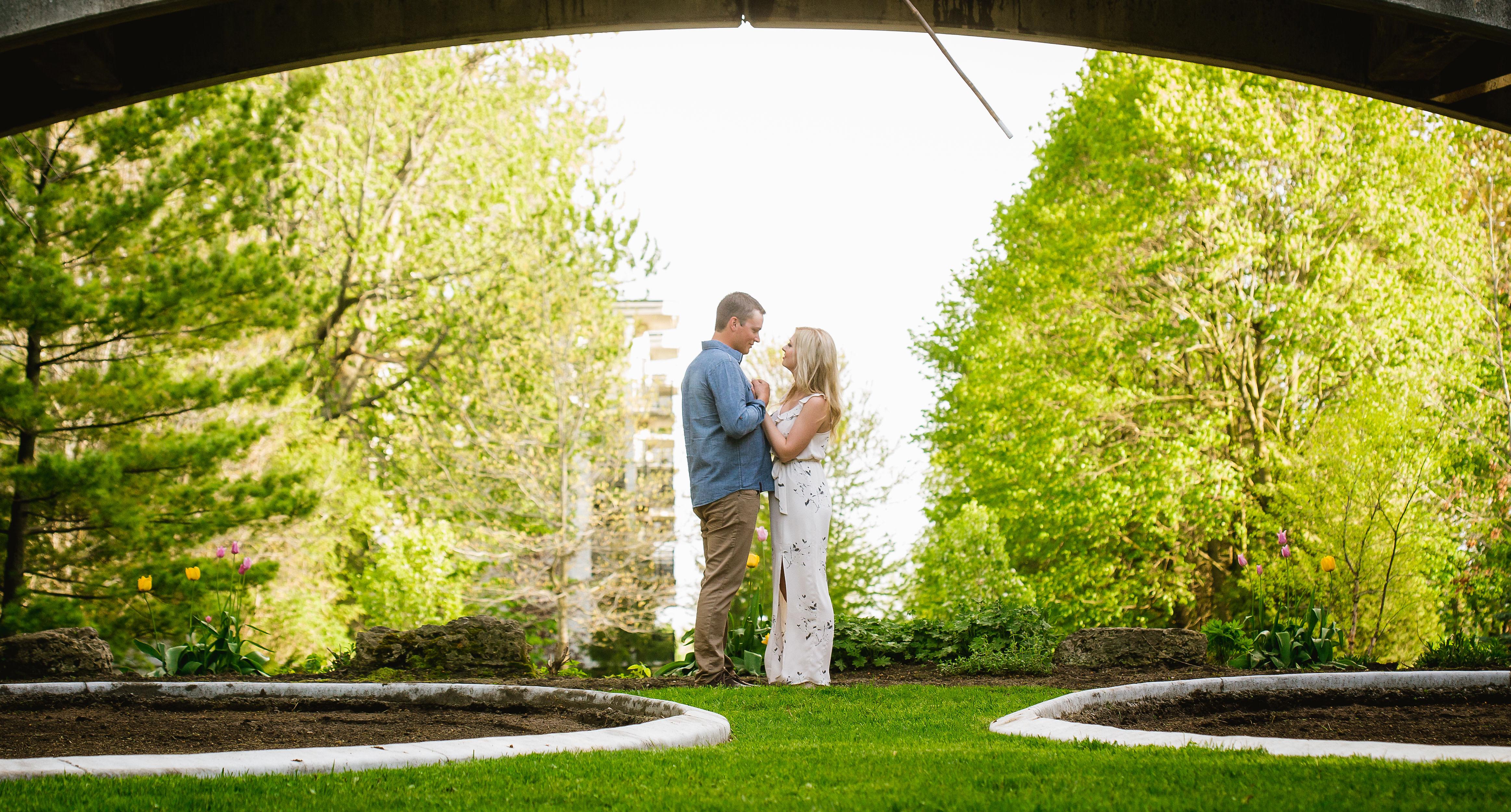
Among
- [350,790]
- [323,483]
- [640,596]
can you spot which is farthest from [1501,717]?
[640,596]

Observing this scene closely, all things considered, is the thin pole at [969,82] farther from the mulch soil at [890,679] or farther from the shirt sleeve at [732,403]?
the mulch soil at [890,679]

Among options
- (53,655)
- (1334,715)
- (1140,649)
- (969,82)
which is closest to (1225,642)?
(1140,649)

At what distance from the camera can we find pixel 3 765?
3.28 meters

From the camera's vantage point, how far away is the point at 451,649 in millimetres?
7527

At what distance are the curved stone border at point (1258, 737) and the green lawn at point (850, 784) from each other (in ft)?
0.57

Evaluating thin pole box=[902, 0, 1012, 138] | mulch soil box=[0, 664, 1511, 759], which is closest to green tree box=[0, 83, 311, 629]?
mulch soil box=[0, 664, 1511, 759]

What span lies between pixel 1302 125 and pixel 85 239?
54.6 ft

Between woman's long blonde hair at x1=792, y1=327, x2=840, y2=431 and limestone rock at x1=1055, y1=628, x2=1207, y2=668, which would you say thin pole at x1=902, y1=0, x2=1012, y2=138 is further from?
limestone rock at x1=1055, y1=628, x2=1207, y2=668

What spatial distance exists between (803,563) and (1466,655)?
509 cm

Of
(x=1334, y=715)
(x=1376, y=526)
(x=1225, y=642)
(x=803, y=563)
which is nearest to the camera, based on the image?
(x=1334, y=715)

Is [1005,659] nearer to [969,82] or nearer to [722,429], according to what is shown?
[722,429]

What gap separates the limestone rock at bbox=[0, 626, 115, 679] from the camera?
7.34 meters

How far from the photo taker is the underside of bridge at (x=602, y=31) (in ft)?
20.0

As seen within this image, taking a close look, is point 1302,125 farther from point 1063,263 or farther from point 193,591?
point 193,591
